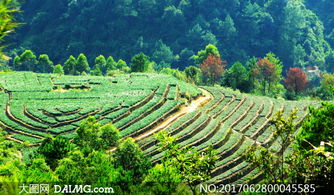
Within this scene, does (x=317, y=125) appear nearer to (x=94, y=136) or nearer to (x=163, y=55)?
(x=94, y=136)

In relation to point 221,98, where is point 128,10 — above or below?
above

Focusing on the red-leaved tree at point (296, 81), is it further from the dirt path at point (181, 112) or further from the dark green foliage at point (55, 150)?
the dark green foliage at point (55, 150)

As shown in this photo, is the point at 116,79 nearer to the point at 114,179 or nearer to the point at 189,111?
the point at 189,111

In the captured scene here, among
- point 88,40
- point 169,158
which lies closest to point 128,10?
point 88,40

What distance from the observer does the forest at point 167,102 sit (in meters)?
15.0

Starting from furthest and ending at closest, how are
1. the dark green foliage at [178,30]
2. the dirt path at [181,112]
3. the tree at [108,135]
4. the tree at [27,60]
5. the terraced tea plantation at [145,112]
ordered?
the dark green foliage at [178,30]
the tree at [27,60]
the dirt path at [181,112]
the terraced tea plantation at [145,112]
the tree at [108,135]

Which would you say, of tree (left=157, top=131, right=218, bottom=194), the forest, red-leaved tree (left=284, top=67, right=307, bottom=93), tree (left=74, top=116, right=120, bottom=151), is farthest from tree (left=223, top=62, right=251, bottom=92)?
tree (left=157, top=131, right=218, bottom=194)

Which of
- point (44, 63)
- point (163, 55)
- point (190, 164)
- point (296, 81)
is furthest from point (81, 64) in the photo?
point (190, 164)

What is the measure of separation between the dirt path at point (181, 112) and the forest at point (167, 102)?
20 centimetres

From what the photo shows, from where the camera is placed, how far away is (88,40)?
128625mm

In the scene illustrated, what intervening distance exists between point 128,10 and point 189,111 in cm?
9305

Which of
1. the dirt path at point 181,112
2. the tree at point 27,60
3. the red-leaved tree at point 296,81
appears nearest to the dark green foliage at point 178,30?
the tree at point 27,60

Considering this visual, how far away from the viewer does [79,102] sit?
4488 cm

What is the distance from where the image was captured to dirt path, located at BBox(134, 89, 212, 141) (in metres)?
38.5
